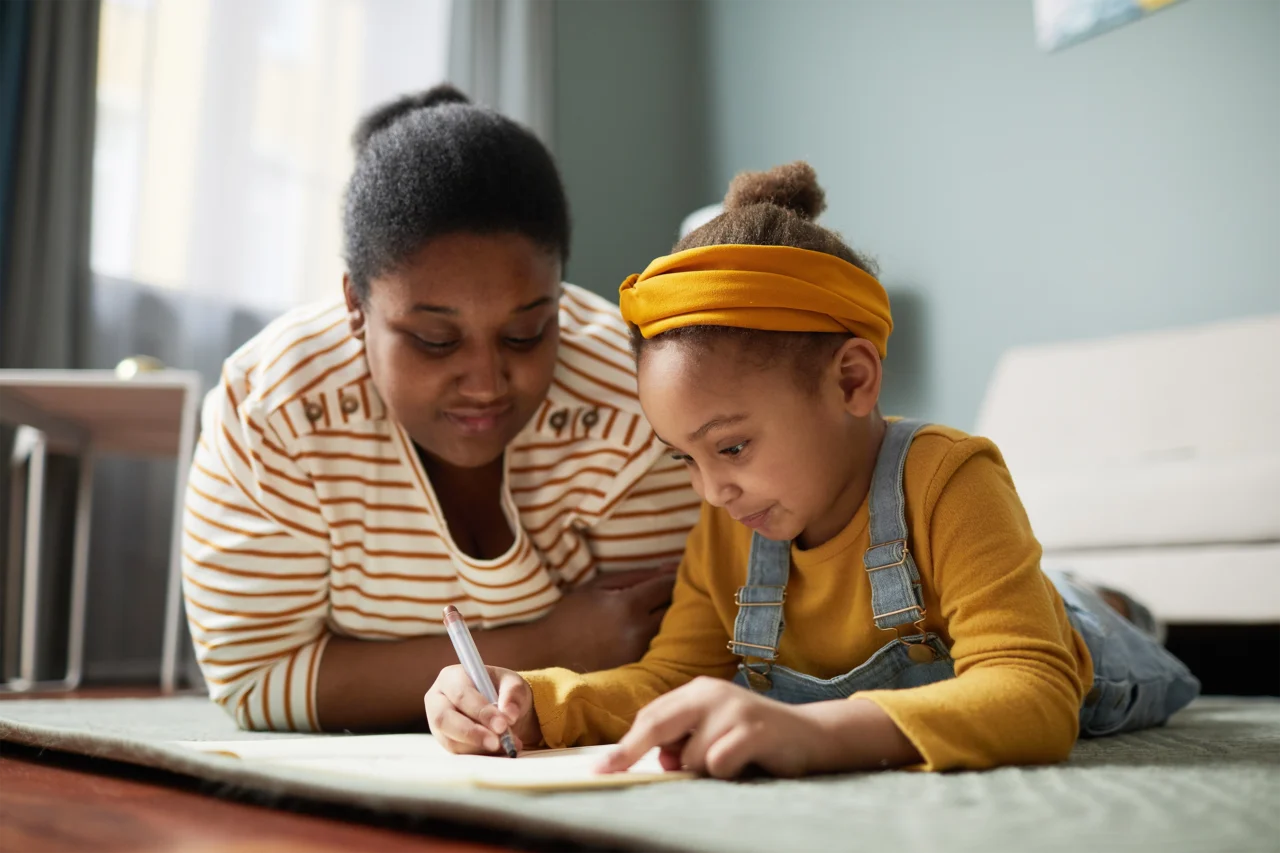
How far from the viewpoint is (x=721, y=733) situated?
2.09ft

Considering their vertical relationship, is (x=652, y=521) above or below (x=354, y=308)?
below

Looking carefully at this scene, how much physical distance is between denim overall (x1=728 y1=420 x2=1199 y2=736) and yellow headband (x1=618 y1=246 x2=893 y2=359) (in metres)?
0.13

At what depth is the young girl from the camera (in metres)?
0.73

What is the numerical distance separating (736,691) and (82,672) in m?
2.10

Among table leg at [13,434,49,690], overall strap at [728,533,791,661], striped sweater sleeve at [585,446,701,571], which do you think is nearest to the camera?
overall strap at [728,533,791,661]

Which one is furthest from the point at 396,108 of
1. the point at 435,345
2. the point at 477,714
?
the point at 477,714

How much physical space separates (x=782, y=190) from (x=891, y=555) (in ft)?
1.12

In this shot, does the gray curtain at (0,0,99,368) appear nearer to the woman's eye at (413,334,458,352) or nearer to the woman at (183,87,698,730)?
the woman at (183,87,698,730)

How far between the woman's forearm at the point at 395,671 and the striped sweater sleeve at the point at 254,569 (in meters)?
0.02

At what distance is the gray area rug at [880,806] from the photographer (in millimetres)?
468

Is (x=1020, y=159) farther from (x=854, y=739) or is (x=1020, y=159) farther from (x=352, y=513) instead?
(x=854, y=739)

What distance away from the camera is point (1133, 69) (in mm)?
2598

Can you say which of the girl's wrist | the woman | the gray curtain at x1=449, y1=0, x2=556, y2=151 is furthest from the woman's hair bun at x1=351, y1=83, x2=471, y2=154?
the gray curtain at x1=449, y1=0, x2=556, y2=151

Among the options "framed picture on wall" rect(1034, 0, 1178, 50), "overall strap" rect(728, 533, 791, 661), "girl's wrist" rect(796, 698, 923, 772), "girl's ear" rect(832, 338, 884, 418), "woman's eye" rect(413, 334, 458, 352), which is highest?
"framed picture on wall" rect(1034, 0, 1178, 50)
